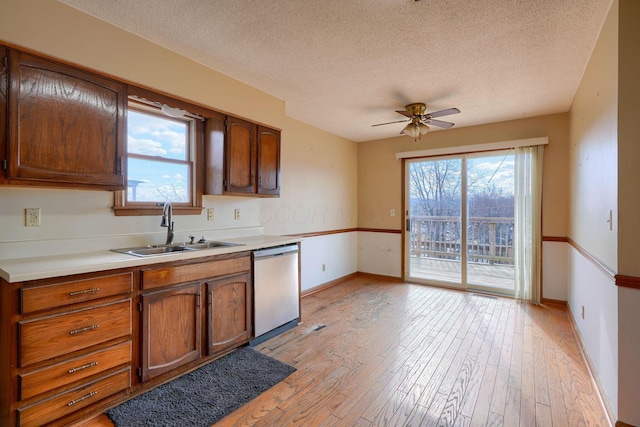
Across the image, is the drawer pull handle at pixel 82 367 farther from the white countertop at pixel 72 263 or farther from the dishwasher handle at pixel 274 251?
the dishwasher handle at pixel 274 251

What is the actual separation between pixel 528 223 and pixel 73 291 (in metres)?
4.77

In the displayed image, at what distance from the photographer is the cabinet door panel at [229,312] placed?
94.7 inches

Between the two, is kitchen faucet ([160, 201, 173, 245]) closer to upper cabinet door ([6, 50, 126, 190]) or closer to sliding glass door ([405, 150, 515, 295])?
upper cabinet door ([6, 50, 126, 190])

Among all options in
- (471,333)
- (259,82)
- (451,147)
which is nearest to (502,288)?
(471,333)

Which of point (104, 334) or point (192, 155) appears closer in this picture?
point (104, 334)

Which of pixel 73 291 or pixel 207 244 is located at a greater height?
pixel 207 244

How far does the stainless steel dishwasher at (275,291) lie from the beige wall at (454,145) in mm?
2545

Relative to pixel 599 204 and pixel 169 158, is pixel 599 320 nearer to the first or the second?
pixel 599 204

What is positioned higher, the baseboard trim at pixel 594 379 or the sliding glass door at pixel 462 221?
the sliding glass door at pixel 462 221

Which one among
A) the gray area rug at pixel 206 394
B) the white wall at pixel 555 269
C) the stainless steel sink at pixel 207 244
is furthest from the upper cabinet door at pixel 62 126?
the white wall at pixel 555 269

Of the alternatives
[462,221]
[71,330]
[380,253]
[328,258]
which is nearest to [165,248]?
[71,330]

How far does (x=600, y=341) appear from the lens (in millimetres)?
2035

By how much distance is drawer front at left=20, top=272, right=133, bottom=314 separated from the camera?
1.54 meters

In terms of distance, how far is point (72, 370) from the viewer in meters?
1.69
